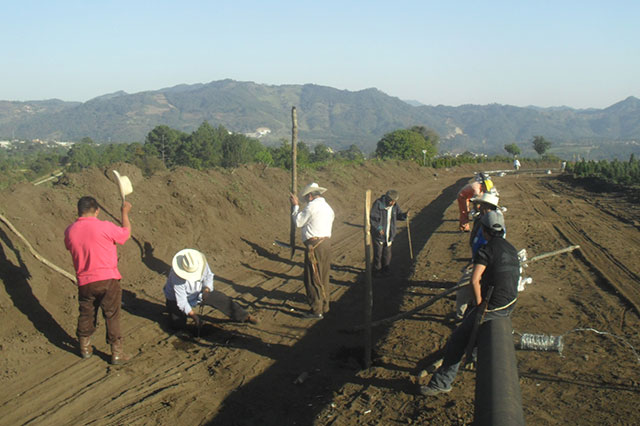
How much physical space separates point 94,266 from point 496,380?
4.21 meters

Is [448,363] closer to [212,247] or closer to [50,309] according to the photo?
[50,309]

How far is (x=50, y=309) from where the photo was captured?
688 cm

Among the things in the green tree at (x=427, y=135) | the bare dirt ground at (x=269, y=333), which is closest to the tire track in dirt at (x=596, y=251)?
the bare dirt ground at (x=269, y=333)

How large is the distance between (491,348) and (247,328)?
3833 millimetres

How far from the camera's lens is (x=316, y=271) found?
741cm

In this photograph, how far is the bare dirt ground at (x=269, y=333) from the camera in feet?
15.9

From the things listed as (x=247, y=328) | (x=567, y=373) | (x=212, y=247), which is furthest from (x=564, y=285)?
(x=212, y=247)

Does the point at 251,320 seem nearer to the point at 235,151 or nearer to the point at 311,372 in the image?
the point at 311,372

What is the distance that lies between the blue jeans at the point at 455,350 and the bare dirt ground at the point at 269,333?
0.64 ft

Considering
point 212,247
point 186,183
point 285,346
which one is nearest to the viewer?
point 285,346

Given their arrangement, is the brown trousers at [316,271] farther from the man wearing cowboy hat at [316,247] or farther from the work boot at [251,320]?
the work boot at [251,320]

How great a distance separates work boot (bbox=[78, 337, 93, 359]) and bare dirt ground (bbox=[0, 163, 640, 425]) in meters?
0.11

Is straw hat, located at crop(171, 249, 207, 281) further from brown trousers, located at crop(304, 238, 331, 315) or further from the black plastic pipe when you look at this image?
the black plastic pipe

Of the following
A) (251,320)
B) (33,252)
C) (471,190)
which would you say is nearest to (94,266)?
(33,252)
